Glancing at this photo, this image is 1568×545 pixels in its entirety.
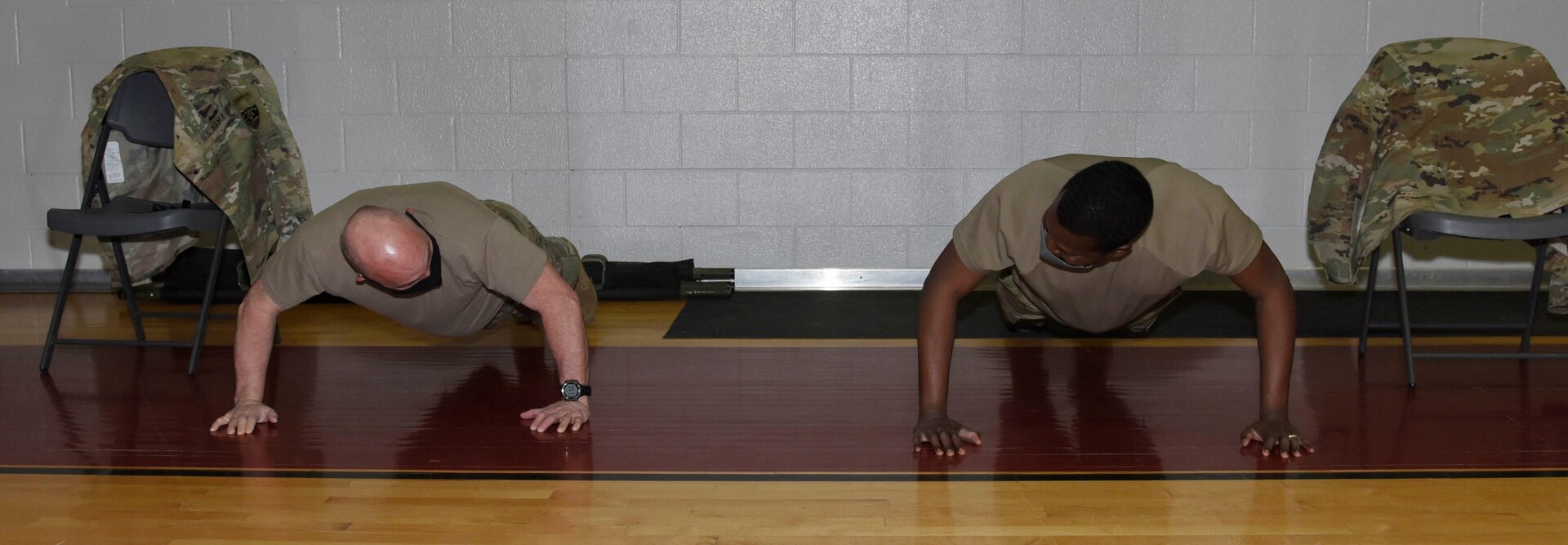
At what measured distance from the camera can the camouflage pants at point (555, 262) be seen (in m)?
3.66

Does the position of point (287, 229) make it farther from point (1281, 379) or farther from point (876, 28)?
point (1281, 379)

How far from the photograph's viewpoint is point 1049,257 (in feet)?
8.70

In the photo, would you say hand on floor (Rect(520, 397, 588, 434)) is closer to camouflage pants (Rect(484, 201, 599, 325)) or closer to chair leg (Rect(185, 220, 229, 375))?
camouflage pants (Rect(484, 201, 599, 325))

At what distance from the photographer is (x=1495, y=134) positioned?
385cm

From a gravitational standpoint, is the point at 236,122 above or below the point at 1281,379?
above

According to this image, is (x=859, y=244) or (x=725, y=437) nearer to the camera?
(x=725, y=437)

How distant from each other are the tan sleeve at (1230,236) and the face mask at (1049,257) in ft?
0.96

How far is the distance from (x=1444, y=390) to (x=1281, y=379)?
1.12m

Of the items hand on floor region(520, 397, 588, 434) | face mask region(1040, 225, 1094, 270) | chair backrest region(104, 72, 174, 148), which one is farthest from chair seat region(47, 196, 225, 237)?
face mask region(1040, 225, 1094, 270)

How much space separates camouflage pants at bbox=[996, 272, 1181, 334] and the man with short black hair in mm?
481

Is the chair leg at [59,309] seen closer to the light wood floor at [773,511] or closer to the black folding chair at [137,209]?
the black folding chair at [137,209]

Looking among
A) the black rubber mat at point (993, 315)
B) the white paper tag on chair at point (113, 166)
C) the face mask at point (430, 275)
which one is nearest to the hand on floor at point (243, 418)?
the face mask at point (430, 275)

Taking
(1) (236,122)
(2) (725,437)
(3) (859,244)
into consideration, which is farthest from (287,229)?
(3) (859,244)

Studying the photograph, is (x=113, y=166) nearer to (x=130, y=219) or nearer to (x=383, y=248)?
(x=130, y=219)
